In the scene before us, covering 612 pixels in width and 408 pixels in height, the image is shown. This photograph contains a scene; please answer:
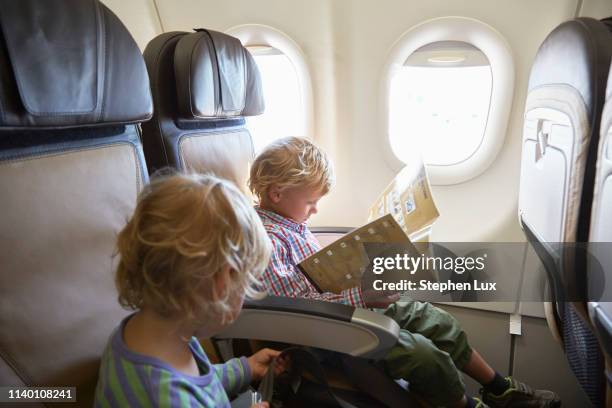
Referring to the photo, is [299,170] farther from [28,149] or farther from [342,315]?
[28,149]

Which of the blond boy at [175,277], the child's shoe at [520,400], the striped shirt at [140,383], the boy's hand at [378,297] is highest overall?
the blond boy at [175,277]

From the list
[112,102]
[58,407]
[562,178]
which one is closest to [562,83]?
[562,178]

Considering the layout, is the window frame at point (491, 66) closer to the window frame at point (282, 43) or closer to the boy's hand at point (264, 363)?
the window frame at point (282, 43)

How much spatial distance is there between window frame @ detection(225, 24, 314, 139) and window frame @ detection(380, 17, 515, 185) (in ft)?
1.30

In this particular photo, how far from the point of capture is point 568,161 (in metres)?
1.03

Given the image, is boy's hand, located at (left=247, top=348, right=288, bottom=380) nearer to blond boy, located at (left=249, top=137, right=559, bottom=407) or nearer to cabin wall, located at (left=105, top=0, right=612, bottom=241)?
blond boy, located at (left=249, top=137, right=559, bottom=407)

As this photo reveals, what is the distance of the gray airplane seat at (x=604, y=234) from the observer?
85 centimetres

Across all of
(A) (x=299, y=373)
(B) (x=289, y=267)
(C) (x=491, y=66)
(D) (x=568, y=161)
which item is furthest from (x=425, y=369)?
(C) (x=491, y=66)

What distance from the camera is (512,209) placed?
217 cm

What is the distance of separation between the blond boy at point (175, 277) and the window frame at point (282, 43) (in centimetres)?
154

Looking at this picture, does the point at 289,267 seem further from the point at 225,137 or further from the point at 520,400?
the point at 520,400

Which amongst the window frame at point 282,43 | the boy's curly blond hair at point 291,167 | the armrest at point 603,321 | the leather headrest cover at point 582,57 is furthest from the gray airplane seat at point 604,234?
the window frame at point 282,43

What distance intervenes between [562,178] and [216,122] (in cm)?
113

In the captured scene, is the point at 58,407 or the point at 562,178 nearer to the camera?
the point at 58,407
